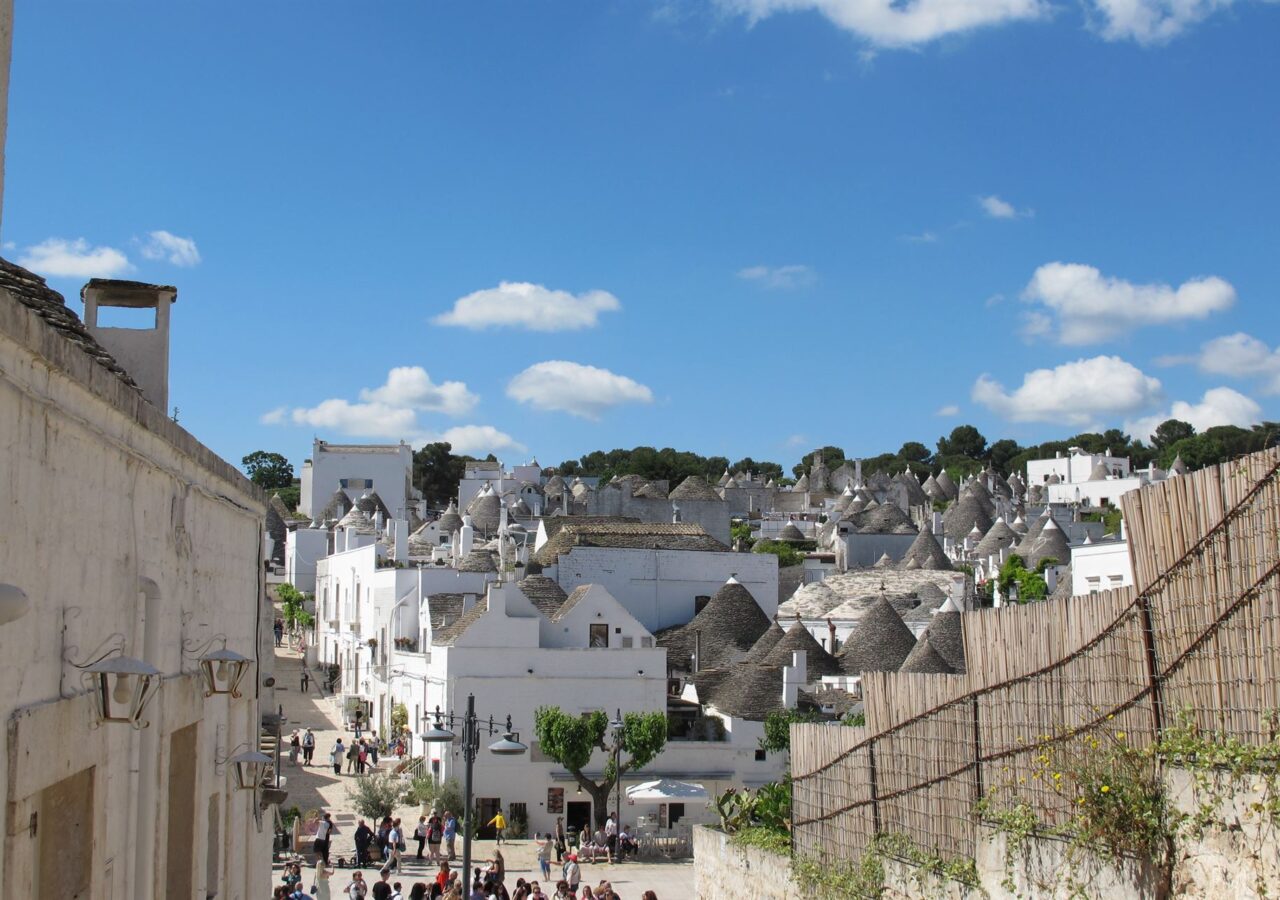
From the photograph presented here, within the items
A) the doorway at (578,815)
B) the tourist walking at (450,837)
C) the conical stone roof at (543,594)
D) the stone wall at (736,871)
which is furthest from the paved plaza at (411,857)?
the conical stone roof at (543,594)

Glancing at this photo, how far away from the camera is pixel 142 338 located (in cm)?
1020

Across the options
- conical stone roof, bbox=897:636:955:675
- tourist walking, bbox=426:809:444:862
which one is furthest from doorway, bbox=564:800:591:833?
conical stone roof, bbox=897:636:955:675

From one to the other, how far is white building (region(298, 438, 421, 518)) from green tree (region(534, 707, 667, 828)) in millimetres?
55596

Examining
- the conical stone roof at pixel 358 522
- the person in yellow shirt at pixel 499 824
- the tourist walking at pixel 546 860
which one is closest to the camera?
the tourist walking at pixel 546 860

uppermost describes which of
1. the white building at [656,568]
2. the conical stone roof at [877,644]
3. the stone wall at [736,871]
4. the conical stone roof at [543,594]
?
the white building at [656,568]

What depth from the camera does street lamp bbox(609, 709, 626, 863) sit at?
28781 millimetres

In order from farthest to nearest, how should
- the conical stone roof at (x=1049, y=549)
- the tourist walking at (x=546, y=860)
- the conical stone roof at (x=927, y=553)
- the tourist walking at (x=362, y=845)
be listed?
the conical stone roof at (x=927, y=553)
the conical stone roof at (x=1049, y=549)
the tourist walking at (x=546, y=860)
the tourist walking at (x=362, y=845)

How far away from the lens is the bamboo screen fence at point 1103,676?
275 inches

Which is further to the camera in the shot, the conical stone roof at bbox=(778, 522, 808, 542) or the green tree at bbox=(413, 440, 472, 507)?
the green tree at bbox=(413, 440, 472, 507)

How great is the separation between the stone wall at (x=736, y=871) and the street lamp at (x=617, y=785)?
397 inches

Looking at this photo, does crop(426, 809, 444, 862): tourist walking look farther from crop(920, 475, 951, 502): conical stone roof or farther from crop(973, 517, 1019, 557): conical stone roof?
crop(920, 475, 951, 502): conical stone roof

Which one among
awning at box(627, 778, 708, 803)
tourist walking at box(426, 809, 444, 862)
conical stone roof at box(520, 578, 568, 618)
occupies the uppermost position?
conical stone roof at box(520, 578, 568, 618)

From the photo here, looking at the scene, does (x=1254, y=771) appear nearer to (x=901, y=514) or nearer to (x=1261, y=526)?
(x=1261, y=526)

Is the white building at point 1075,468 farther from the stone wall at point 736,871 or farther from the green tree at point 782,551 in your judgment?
the stone wall at point 736,871
